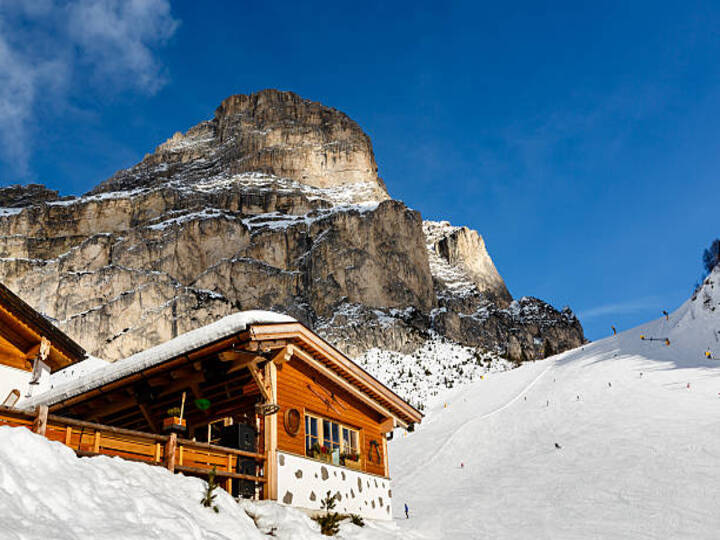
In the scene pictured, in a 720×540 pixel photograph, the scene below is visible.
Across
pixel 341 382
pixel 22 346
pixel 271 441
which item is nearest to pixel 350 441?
pixel 341 382

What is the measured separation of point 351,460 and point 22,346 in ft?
27.5

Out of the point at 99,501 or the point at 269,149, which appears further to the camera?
the point at 269,149

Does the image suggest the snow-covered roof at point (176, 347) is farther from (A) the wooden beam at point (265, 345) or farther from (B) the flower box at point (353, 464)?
(B) the flower box at point (353, 464)

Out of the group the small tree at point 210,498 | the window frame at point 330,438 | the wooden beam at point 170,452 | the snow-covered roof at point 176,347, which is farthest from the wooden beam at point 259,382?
the small tree at point 210,498

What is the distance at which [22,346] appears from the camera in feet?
42.2

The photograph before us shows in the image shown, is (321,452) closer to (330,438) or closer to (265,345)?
(330,438)

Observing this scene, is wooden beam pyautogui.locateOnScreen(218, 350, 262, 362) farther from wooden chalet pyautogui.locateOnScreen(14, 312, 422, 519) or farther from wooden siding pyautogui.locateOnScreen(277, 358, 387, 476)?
wooden siding pyautogui.locateOnScreen(277, 358, 387, 476)

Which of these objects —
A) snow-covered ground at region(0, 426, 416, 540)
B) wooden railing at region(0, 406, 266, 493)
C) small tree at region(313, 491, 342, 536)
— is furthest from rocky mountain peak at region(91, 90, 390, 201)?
snow-covered ground at region(0, 426, 416, 540)

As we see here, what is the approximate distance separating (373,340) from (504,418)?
55.3 metres

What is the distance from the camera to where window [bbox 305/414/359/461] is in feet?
40.3

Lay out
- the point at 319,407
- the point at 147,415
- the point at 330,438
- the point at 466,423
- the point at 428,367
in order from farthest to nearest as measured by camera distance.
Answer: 1. the point at 428,367
2. the point at 466,423
3. the point at 330,438
4. the point at 319,407
5. the point at 147,415

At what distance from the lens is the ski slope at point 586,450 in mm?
16812

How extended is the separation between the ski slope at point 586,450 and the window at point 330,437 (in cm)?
316

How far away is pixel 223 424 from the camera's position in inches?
470
